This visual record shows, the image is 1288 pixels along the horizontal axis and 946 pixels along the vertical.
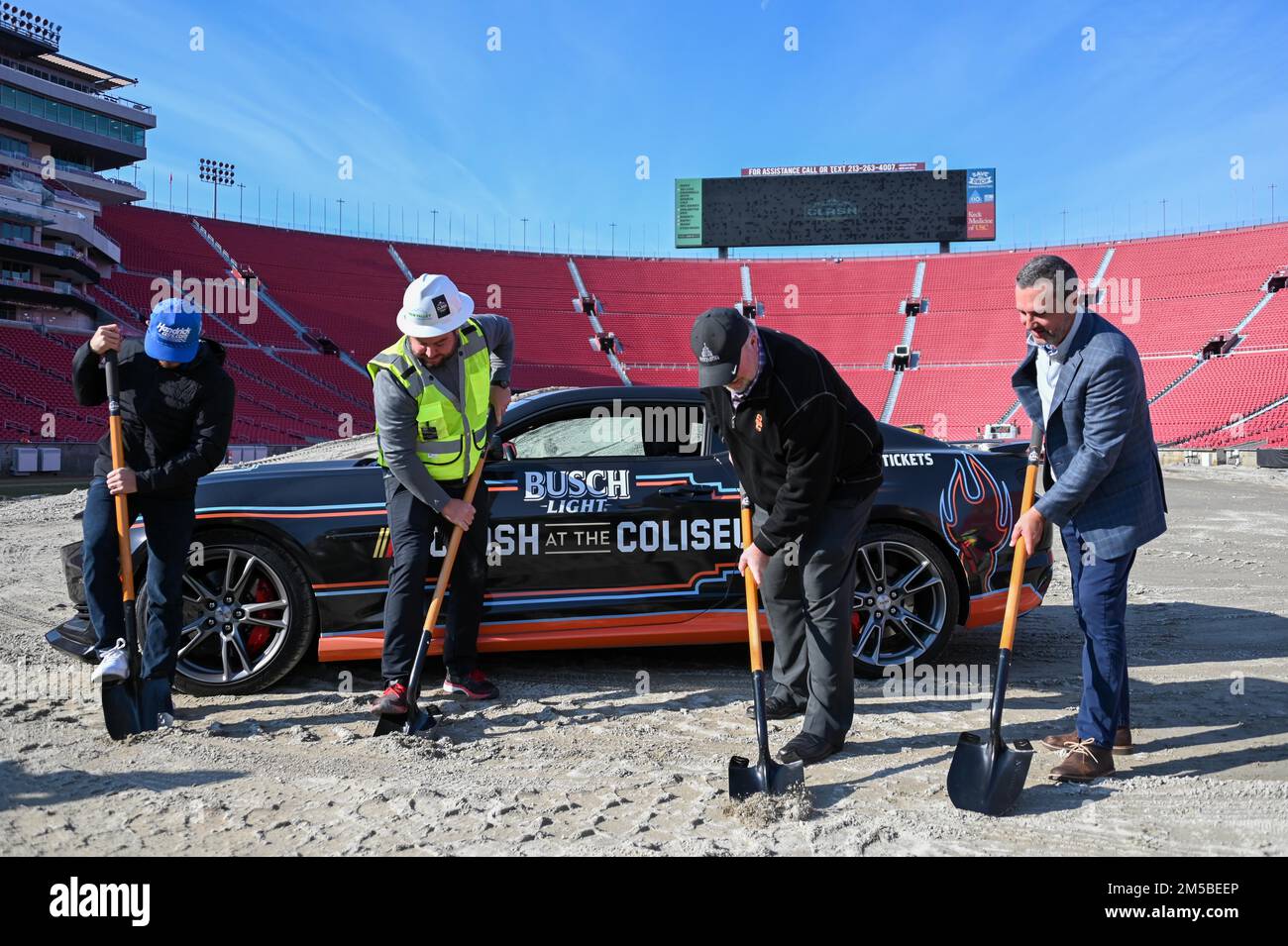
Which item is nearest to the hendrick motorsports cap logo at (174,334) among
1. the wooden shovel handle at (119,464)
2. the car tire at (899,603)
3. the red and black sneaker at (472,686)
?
the wooden shovel handle at (119,464)

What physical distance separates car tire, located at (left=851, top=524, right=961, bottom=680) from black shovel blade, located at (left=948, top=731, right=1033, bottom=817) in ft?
4.35

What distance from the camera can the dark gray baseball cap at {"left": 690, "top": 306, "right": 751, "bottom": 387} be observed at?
2.73 meters

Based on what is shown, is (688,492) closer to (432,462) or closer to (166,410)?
(432,462)

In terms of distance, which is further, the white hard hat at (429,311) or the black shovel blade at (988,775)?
the white hard hat at (429,311)

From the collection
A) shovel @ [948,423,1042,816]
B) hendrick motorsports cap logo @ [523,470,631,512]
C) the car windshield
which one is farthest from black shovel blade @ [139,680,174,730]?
shovel @ [948,423,1042,816]

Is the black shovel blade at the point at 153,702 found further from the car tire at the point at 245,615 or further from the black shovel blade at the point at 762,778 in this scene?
the black shovel blade at the point at 762,778

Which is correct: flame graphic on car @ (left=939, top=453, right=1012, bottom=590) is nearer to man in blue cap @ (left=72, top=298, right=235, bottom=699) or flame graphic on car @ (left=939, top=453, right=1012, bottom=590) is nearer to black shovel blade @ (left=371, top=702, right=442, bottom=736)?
black shovel blade @ (left=371, top=702, right=442, bottom=736)

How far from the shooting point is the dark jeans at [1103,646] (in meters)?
2.99

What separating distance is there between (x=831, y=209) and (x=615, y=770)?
43593 millimetres

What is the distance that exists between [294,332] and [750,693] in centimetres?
3562

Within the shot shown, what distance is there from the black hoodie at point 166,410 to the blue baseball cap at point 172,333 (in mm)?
85
